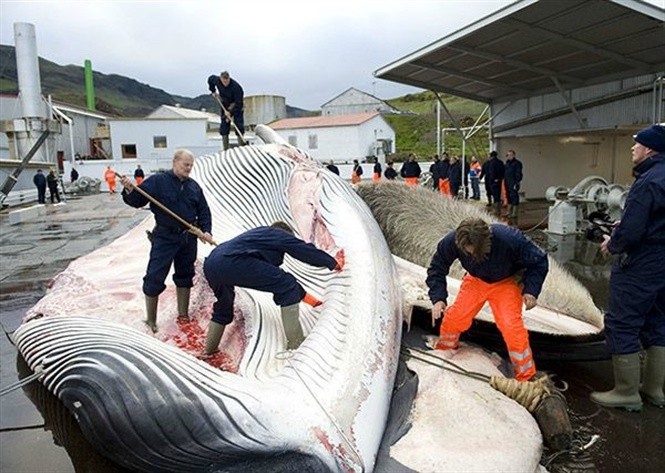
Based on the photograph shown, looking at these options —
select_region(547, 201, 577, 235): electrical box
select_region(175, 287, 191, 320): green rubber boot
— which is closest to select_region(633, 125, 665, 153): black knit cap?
select_region(175, 287, 191, 320): green rubber boot

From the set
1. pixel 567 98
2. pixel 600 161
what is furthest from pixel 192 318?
pixel 600 161

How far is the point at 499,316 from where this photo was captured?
4.25 metres

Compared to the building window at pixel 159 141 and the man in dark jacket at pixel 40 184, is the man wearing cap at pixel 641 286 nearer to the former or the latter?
the man in dark jacket at pixel 40 184

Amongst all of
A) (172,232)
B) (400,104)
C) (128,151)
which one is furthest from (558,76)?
(400,104)

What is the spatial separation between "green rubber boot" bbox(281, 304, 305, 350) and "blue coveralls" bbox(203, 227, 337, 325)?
44 millimetres

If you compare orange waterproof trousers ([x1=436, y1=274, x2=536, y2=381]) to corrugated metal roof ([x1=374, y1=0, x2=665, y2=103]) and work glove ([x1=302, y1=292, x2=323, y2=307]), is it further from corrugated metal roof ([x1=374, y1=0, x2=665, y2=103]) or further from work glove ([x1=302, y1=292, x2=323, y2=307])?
corrugated metal roof ([x1=374, y1=0, x2=665, y2=103])

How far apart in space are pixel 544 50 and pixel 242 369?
12168 mm

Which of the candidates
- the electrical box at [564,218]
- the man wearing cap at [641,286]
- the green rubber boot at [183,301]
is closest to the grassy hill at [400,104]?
the electrical box at [564,218]

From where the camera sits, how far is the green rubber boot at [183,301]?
15.6 feet

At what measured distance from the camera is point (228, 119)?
31.8ft

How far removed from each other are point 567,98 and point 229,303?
517 inches

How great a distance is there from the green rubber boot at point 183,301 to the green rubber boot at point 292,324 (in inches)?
50.4

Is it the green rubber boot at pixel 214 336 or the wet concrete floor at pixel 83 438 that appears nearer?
the wet concrete floor at pixel 83 438

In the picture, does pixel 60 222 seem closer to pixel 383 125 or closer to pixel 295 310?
pixel 295 310
